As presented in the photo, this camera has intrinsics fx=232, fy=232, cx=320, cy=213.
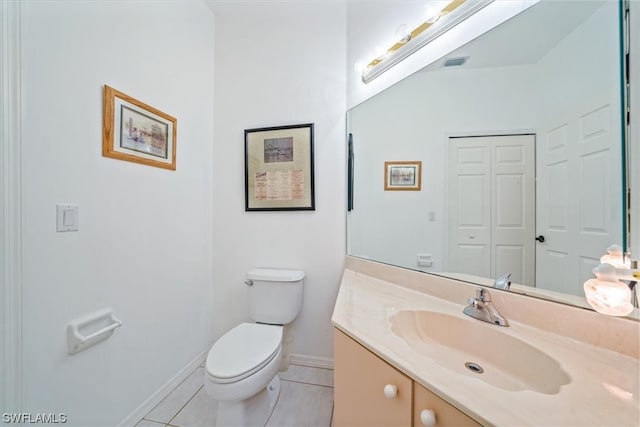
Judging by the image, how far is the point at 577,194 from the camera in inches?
30.7

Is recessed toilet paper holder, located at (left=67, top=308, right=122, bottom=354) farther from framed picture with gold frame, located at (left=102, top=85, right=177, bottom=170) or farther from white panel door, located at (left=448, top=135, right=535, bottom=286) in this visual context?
white panel door, located at (left=448, top=135, right=535, bottom=286)

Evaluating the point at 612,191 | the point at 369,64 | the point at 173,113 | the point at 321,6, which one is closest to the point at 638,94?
the point at 612,191

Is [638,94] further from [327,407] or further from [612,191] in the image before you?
[327,407]

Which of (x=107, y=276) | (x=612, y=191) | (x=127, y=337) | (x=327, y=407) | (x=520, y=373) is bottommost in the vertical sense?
(x=327, y=407)

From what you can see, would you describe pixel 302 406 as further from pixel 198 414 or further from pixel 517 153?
pixel 517 153

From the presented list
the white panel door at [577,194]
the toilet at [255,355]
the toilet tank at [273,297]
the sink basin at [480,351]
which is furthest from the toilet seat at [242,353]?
the white panel door at [577,194]

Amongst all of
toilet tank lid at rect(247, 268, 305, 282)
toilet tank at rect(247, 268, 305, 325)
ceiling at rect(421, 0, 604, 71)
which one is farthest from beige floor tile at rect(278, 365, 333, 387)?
ceiling at rect(421, 0, 604, 71)

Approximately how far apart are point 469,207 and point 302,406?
1407 millimetres

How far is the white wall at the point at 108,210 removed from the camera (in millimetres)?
874

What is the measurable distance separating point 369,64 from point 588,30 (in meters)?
0.96

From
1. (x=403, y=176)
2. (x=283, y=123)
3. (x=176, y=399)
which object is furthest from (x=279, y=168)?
(x=176, y=399)

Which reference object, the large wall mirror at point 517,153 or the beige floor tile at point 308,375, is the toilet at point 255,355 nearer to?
the beige floor tile at point 308,375

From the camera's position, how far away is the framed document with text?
1674mm

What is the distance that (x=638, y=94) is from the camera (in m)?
0.65
